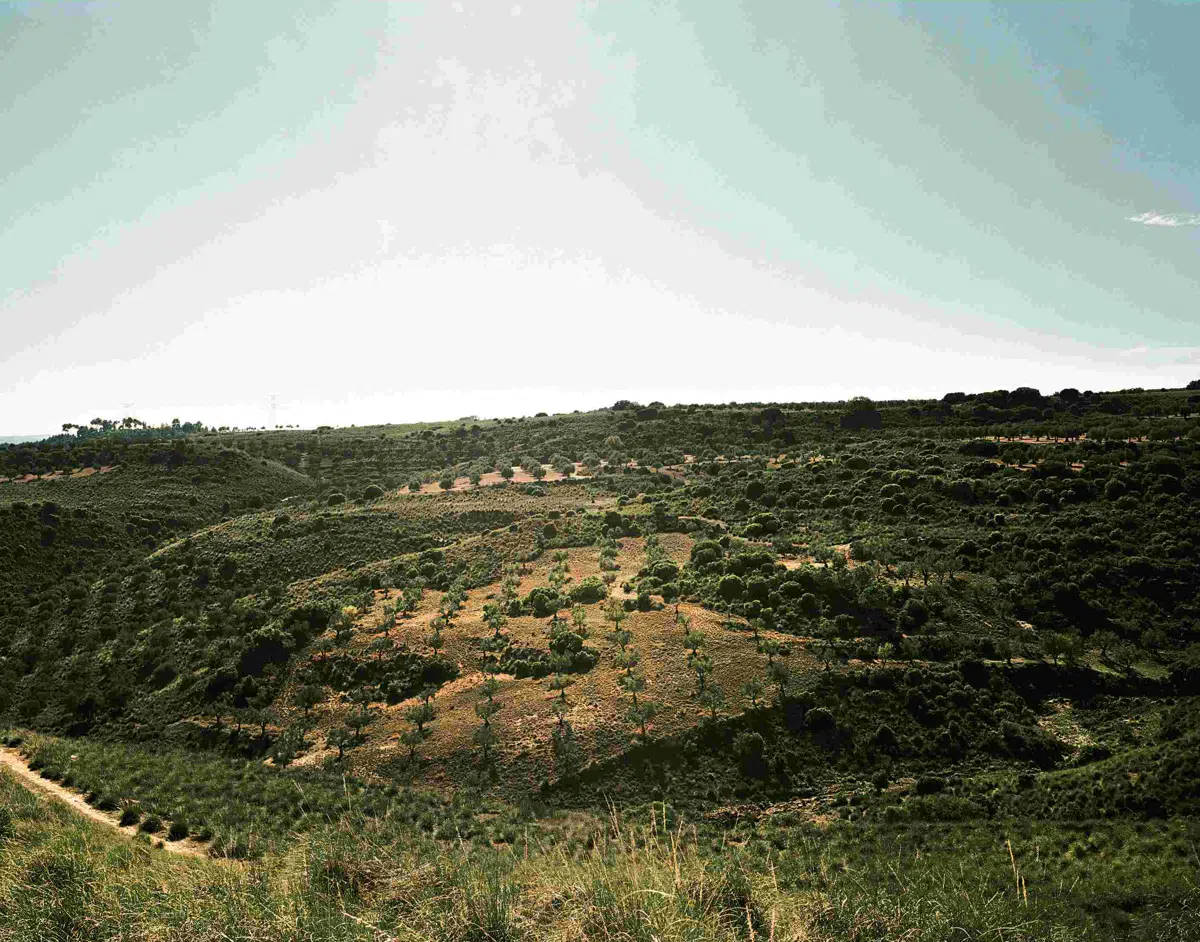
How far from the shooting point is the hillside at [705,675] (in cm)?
1616

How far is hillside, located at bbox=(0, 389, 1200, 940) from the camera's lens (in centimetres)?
1616

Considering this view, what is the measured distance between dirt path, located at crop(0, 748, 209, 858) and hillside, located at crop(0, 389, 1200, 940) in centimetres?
54

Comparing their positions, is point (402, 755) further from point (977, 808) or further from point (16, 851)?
point (977, 808)

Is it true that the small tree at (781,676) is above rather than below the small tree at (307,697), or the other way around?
above

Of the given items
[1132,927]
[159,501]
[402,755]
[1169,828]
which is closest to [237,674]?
[402,755]

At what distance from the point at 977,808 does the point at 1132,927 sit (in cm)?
806

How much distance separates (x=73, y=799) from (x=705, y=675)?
74.0 feet

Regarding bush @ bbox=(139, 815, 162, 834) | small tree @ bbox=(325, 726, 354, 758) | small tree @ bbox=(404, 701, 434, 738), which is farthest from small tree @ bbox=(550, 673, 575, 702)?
bush @ bbox=(139, 815, 162, 834)

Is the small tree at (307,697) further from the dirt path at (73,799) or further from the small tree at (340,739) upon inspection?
the dirt path at (73,799)

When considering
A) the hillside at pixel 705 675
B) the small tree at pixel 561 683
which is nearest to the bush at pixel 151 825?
the hillside at pixel 705 675

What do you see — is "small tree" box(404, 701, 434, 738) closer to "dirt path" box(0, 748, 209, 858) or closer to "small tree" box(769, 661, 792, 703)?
"dirt path" box(0, 748, 209, 858)

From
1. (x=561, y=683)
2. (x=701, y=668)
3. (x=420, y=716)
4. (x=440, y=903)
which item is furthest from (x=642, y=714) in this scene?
(x=440, y=903)

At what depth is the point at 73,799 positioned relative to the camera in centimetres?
1822

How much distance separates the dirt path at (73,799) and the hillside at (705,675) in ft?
1.77
